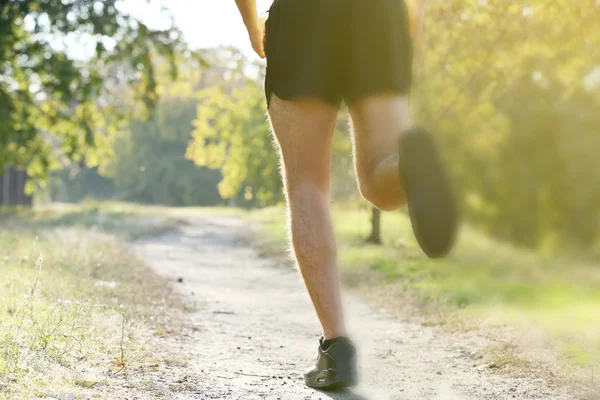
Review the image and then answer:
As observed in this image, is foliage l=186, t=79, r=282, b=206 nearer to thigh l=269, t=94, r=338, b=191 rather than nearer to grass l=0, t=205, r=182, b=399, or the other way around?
grass l=0, t=205, r=182, b=399

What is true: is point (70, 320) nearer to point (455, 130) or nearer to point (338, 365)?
point (338, 365)

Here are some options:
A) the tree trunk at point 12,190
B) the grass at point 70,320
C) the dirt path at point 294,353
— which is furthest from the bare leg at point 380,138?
the tree trunk at point 12,190

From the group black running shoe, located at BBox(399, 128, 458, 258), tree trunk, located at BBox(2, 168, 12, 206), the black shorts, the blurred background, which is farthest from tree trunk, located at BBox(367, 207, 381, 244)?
tree trunk, located at BBox(2, 168, 12, 206)

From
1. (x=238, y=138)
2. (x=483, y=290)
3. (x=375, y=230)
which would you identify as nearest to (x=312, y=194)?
(x=483, y=290)

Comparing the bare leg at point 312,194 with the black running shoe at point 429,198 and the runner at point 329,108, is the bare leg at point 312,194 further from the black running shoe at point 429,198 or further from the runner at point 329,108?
the black running shoe at point 429,198

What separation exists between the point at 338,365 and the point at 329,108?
0.85 meters

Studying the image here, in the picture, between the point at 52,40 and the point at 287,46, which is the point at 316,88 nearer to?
the point at 287,46

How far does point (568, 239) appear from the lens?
22.0 metres

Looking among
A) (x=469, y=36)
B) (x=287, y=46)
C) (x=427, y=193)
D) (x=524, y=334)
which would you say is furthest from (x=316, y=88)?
(x=469, y=36)

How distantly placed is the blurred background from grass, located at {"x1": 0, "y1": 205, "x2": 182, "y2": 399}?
5.44 feet

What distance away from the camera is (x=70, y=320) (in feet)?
10.4

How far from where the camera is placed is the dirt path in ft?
8.43

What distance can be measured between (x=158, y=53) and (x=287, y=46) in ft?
37.3

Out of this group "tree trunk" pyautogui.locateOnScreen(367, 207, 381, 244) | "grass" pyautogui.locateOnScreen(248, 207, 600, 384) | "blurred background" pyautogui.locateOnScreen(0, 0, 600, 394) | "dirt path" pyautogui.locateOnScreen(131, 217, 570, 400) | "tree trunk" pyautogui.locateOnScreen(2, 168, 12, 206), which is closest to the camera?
"dirt path" pyautogui.locateOnScreen(131, 217, 570, 400)
